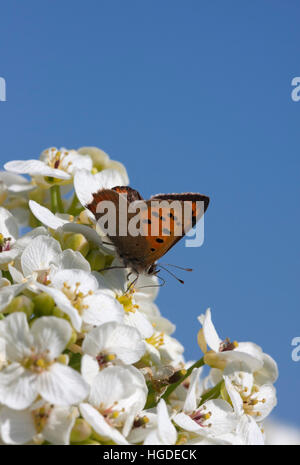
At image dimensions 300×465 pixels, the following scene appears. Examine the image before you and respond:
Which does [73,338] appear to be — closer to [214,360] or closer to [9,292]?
[9,292]

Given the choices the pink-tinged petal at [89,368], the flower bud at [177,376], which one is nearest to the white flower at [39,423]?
the pink-tinged petal at [89,368]

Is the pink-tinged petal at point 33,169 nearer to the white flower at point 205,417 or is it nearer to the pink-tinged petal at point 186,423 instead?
the white flower at point 205,417

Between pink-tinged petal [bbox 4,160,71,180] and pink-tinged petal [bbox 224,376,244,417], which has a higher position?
pink-tinged petal [bbox 4,160,71,180]

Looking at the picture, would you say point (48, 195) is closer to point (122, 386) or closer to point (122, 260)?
point (122, 260)

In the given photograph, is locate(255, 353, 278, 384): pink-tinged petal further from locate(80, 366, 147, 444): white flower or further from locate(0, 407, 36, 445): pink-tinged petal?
locate(0, 407, 36, 445): pink-tinged petal

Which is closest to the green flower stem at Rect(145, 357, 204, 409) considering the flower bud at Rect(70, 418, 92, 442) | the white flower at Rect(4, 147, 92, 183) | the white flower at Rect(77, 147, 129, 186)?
the flower bud at Rect(70, 418, 92, 442)
